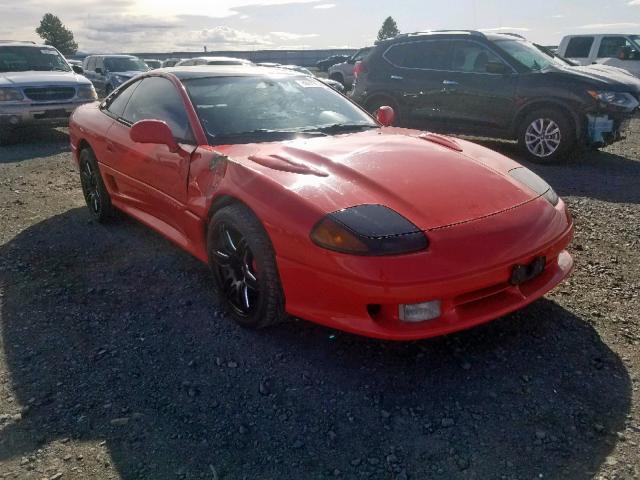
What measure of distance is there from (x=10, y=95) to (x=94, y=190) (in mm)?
5486

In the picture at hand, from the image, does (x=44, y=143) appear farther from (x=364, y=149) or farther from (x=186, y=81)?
(x=364, y=149)

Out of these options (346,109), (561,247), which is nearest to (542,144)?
(346,109)

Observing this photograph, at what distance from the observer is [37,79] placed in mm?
9141

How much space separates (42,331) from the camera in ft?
9.84

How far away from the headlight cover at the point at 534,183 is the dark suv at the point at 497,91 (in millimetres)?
4214

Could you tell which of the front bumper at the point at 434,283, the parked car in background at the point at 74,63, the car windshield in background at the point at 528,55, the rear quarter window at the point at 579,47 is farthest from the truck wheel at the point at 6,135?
the rear quarter window at the point at 579,47

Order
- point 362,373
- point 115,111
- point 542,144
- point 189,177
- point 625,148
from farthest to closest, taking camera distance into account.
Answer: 1. point 625,148
2. point 542,144
3. point 115,111
4. point 189,177
5. point 362,373

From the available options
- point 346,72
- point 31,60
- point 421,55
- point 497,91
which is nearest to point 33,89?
point 31,60

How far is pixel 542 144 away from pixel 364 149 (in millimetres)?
4745

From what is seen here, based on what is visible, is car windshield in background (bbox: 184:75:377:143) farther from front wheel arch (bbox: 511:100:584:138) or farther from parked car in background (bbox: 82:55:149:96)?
parked car in background (bbox: 82:55:149:96)

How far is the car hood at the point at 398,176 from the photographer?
2498 millimetres

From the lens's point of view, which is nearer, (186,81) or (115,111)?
(186,81)

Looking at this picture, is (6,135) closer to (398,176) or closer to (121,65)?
(121,65)

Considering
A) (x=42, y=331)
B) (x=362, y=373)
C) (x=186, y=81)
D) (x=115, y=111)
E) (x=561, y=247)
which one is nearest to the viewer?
(x=362, y=373)
